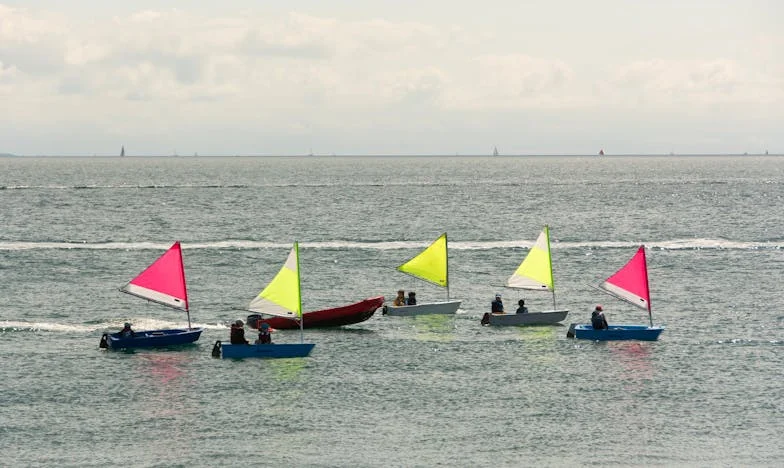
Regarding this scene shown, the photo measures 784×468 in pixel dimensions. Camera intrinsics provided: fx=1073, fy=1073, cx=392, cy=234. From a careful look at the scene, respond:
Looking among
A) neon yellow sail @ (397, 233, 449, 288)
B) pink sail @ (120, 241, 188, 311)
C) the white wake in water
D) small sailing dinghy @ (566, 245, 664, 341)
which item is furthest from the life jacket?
neon yellow sail @ (397, 233, 449, 288)

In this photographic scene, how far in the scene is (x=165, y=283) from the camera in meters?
57.0

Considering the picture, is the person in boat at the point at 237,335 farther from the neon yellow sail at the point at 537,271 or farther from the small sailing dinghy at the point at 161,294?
the neon yellow sail at the point at 537,271

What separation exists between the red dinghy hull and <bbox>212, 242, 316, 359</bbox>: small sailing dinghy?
7.00 m

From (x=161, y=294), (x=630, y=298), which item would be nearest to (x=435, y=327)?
(x=630, y=298)

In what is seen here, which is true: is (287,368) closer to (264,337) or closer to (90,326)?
(264,337)

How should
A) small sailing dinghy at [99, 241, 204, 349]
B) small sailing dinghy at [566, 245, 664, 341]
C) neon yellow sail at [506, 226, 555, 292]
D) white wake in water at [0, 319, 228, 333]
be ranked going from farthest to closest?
neon yellow sail at [506, 226, 555, 292] < white wake in water at [0, 319, 228, 333] < small sailing dinghy at [566, 245, 664, 341] < small sailing dinghy at [99, 241, 204, 349]

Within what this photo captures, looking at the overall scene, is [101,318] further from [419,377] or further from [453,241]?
[453,241]

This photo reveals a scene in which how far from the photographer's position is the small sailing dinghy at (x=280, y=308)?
52344 millimetres

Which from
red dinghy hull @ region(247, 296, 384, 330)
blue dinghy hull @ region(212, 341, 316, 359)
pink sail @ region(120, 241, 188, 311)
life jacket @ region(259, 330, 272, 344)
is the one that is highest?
pink sail @ region(120, 241, 188, 311)

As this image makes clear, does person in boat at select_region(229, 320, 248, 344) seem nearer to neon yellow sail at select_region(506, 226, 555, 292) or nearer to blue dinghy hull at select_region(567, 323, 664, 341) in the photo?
blue dinghy hull at select_region(567, 323, 664, 341)

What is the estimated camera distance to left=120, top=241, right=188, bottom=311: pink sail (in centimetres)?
5625

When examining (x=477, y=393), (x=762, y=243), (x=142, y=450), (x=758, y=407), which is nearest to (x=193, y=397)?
(x=142, y=450)

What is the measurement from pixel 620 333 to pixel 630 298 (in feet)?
10.8

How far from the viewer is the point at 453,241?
112062 millimetres
